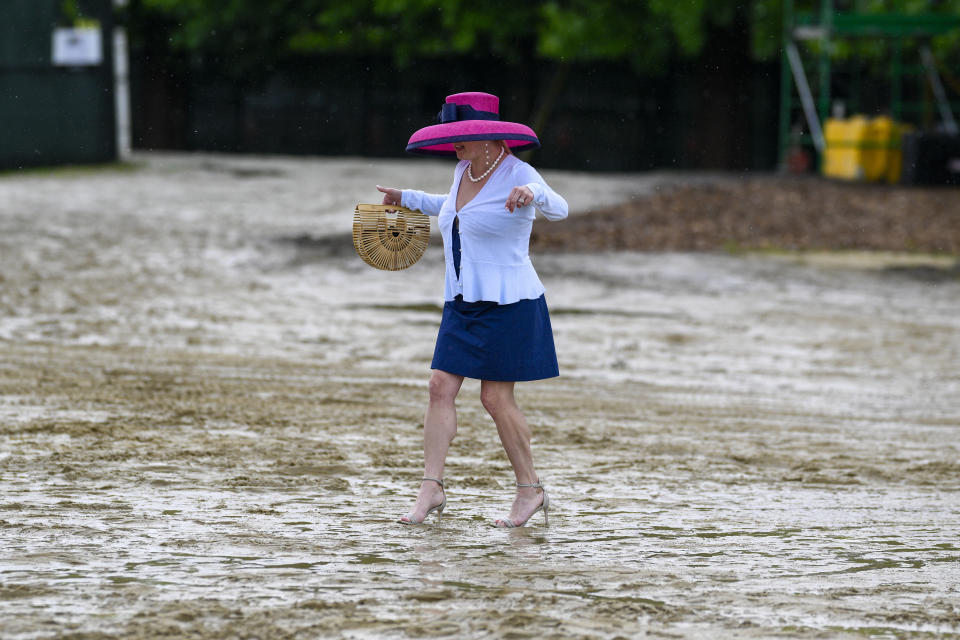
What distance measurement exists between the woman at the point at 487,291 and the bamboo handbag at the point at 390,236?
20 cm

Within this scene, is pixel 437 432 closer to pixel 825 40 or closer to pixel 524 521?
pixel 524 521

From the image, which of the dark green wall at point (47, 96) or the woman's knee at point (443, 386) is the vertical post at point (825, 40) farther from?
the woman's knee at point (443, 386)

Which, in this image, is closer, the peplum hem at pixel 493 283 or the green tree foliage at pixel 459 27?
the peplum hem at pixel 493 283

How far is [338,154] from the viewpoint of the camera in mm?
32719

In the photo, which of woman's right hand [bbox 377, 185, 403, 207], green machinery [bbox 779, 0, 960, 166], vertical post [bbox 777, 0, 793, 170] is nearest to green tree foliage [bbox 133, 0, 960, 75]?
vertical post [bbox 777, 0, 793, 170]

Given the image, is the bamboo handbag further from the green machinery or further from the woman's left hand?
the green machinery

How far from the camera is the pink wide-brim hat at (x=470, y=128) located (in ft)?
17.6

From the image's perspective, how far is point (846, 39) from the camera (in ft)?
90.6

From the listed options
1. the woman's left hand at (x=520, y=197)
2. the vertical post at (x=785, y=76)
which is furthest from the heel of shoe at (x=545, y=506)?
the vertical post at (x=785, y=76)

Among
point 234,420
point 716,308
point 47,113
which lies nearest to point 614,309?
point 716,308

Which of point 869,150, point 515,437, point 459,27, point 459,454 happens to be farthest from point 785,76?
point 515,437

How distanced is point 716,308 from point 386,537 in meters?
7.42

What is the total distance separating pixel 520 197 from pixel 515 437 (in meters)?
0.99

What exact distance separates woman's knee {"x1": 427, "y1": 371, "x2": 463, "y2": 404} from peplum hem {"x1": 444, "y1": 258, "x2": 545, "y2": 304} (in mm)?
310
